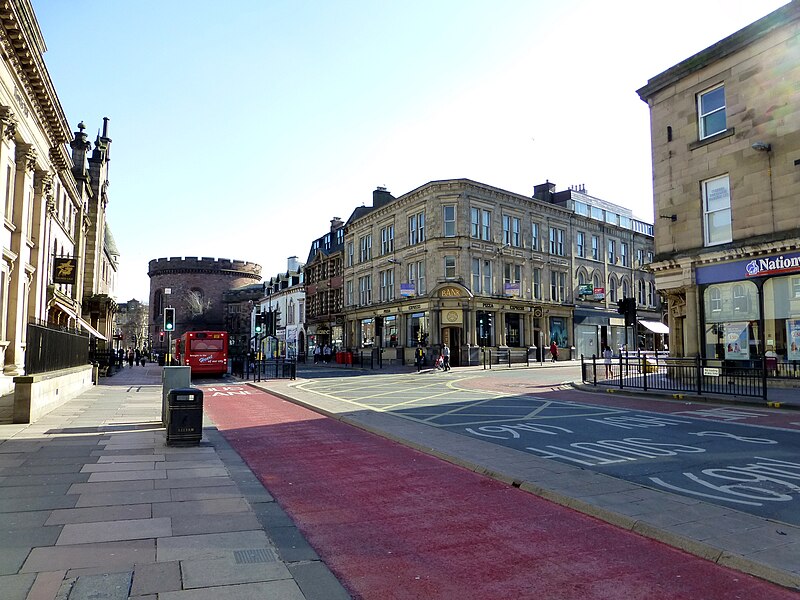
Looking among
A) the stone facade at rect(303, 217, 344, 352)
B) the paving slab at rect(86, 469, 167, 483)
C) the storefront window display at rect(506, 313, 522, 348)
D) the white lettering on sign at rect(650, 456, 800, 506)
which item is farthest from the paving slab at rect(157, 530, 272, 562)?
the stone facade at rect(303, 217, 344, 352)

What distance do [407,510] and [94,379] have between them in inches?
954

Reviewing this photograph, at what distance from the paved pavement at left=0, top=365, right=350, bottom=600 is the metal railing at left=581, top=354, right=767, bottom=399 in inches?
564

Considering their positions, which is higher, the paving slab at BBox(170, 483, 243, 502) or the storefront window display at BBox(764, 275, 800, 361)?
the storefront window display at BBox(764, 275, 800, 361)

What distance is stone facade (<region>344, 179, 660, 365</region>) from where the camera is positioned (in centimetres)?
4131

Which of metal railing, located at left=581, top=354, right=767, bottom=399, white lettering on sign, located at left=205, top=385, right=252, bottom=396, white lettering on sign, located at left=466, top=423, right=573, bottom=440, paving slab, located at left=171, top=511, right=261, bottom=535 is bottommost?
white lettering on sign, located at left=205, top=385, right=252, bottom=396

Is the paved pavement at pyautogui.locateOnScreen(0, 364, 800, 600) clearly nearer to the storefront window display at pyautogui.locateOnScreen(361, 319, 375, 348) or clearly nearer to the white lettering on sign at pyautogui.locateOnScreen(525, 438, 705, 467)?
the white lettering on sign at pyautogui.locateOnScreen(525, 438, 705, 467)

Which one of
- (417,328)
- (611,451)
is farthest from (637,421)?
(417,328)

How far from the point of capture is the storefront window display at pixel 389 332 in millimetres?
45625

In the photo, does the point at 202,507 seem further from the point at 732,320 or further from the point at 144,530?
the point at 732,320

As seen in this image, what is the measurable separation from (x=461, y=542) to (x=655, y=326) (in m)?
54.2

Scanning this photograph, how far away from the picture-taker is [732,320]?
68.2ft

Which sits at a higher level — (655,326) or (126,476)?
(655,326)

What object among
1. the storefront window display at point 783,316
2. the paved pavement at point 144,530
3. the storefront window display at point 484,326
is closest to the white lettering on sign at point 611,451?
the paved pavement at point 144,530

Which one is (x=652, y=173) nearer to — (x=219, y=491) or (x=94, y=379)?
(x=219, y=491)
